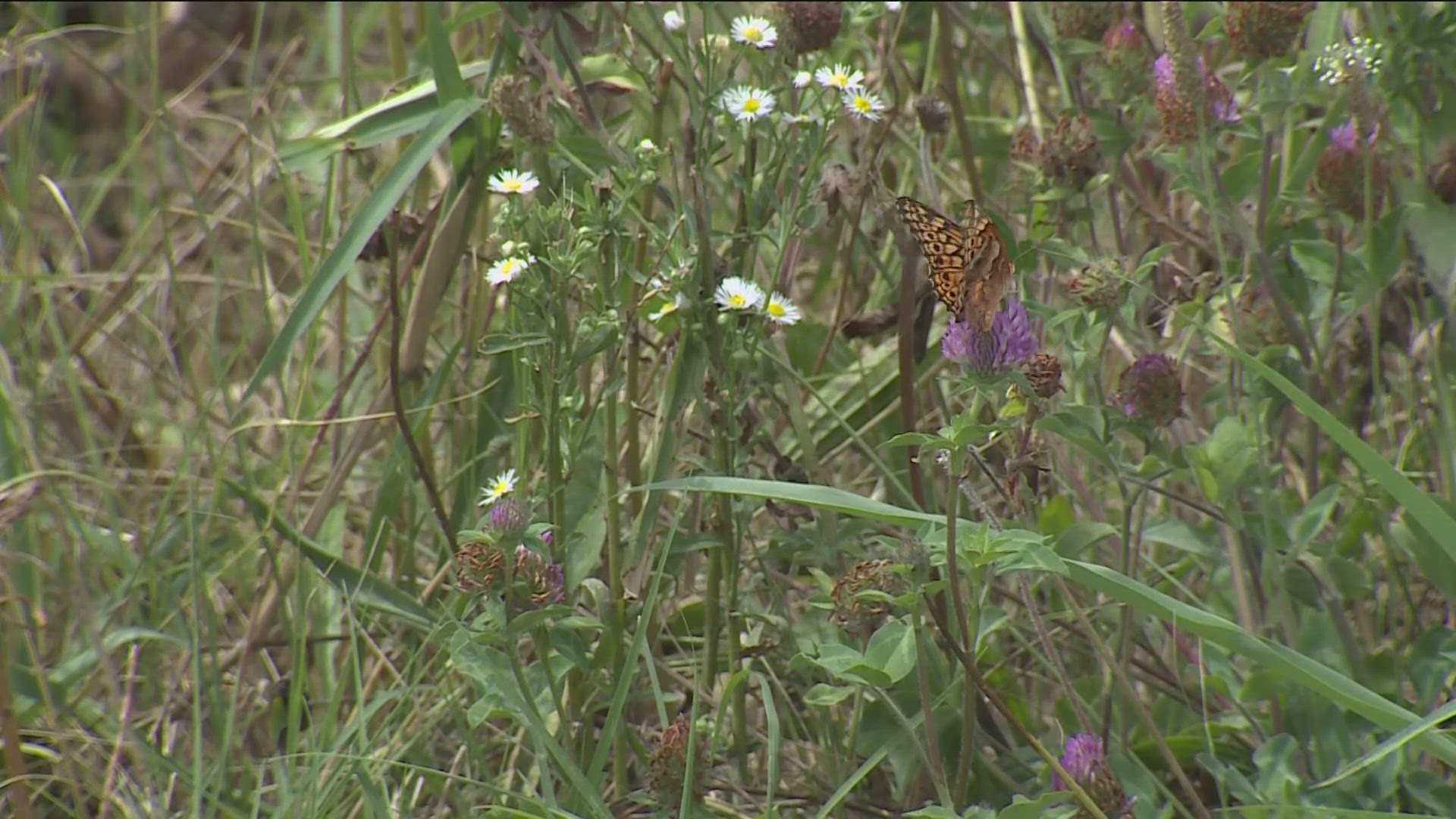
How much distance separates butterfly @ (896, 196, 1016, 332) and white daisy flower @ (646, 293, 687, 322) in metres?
0.25

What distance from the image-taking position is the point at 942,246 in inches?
45.9

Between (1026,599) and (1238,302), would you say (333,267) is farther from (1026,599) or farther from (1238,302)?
(1238,302)

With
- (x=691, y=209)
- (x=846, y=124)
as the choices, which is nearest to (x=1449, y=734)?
(x=691, y=209)

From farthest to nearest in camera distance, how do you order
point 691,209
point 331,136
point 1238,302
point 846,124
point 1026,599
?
point 846,124 < point 331,136 < point 1238,302 < point 691,209 < point 1026,599

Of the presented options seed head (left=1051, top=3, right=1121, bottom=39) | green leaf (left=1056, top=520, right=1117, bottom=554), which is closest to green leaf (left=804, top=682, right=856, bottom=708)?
green leaf (left=1056, top=520, right=1117, bottom=554)

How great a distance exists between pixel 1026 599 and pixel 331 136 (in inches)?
41.1

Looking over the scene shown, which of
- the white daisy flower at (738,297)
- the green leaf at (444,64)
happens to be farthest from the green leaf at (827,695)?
the green leaf at (444,64)

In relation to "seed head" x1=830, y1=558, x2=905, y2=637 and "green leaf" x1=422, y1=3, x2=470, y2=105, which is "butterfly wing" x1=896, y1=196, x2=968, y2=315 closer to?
"seed head" x1=830, y1=558, x2=905, y2=637

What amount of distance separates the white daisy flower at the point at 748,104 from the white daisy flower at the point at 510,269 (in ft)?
0.87

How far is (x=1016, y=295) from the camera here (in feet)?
4.26

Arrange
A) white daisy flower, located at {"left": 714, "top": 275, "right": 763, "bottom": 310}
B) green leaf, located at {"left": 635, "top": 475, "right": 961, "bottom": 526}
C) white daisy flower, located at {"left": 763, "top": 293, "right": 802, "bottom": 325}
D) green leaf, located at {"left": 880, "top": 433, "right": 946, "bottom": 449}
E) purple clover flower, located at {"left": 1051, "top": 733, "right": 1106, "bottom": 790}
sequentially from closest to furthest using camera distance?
green leaf, located at {"left": 880, "top": 433, "right": 946, "bottom": 449} < green leaf, located at {"left": 635, "top": 475, "right": 961, "bottom": 526} < purple clover flower, located at {"left": 1051, "top": 733, "right": 1106, "bottom": 790} < white daisy flower, located at {"left": 714, "top": 275, "right": 763, "bottom": 310} < white daisy flower, located at {"left": 763, "top": 293, "right": 802, "bottom": 325}

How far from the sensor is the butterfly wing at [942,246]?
113cm

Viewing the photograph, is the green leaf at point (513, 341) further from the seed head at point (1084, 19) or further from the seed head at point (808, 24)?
the seed head at point (1084, 19)

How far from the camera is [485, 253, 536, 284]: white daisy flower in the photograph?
127cm
